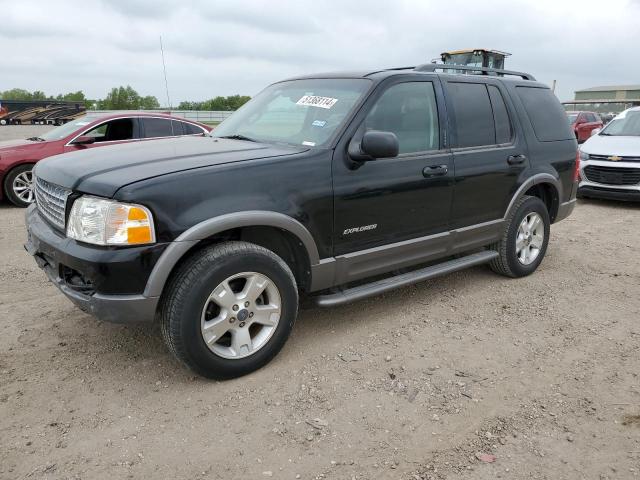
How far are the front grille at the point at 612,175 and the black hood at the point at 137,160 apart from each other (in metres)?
7.32

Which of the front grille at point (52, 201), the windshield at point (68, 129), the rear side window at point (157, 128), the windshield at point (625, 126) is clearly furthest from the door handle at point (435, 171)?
the windshield at point (625, 126)

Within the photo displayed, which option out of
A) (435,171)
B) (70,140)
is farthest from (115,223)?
(70,140)

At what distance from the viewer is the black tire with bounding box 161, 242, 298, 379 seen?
288 centimetres

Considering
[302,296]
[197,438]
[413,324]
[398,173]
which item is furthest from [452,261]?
[197,438]

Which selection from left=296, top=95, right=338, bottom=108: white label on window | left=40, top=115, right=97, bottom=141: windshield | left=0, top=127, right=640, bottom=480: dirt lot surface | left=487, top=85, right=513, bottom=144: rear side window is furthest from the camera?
left=40, top=115, right=97, bottom=141: windshield

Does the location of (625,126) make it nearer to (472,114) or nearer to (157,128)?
(472,114)

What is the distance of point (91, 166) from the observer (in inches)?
123

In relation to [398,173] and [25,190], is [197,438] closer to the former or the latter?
[398,173]

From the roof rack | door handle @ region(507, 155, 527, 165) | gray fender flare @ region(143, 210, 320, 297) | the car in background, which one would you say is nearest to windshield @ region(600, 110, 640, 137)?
the car in background

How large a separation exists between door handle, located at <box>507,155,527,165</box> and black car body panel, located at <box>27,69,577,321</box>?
0.05 feet

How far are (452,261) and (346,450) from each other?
2.32m

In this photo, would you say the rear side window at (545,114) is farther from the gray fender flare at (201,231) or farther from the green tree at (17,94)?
the green tree at (17,94)

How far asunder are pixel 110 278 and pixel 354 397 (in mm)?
1532

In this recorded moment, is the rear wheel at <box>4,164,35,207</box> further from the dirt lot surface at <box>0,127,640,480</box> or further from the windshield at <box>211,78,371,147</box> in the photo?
the windshield at <box>211,78,371,147</box>
